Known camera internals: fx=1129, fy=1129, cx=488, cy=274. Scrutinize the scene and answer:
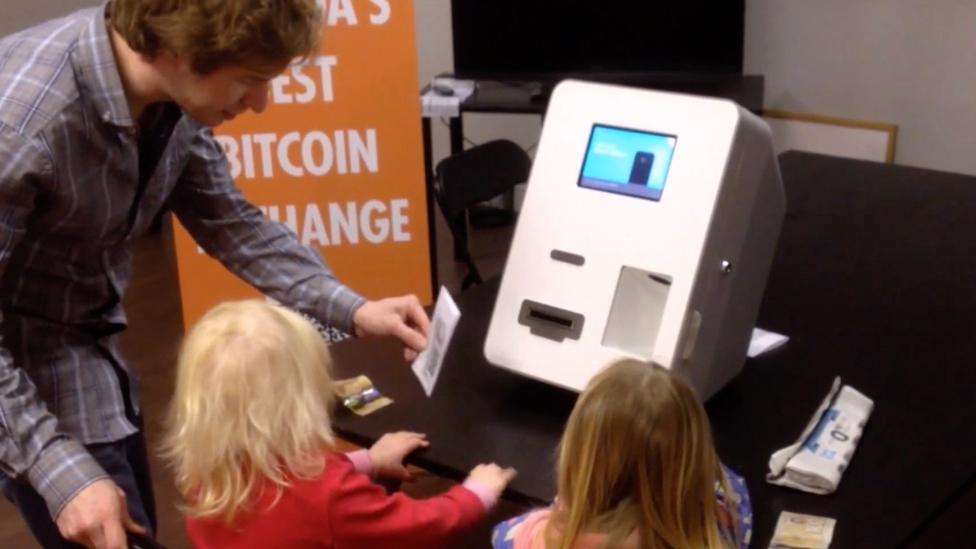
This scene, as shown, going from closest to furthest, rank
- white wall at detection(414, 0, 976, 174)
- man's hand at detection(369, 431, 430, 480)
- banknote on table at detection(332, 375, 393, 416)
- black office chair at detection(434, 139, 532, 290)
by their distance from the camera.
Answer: man's hand at detection(369, 431, 430, 480), banknote on table at detection(332, 375, 393, 416), black office chair at detection(434, 139, 532, 290), white wall at detection(414, 0, 976, 174)

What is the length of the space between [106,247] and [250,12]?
406 mm

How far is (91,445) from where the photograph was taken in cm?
150

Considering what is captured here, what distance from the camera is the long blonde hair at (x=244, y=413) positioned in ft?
4.63

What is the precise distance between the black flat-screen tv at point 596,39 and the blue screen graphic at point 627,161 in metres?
2.45

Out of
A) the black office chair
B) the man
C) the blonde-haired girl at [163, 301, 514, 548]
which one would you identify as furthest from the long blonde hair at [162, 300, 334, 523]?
the black office chair

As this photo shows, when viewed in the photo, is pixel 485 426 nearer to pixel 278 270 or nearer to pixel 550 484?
pixel 550 484

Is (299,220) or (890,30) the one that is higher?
(890,30)

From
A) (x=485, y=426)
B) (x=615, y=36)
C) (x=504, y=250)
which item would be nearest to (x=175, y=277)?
(x=504, y=250)

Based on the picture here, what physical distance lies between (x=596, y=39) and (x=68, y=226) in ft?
9.31

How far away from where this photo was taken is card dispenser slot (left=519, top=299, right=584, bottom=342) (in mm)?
1571

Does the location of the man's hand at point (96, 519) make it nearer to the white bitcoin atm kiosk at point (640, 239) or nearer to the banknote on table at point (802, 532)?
the white bitcoin atm kiosk at point (640, 239)

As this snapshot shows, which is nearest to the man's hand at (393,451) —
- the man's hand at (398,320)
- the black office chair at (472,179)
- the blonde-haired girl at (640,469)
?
the man's hand at (398,320)

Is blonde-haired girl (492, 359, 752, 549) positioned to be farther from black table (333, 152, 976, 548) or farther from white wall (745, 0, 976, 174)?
white wall (745, 0, 976, 174)

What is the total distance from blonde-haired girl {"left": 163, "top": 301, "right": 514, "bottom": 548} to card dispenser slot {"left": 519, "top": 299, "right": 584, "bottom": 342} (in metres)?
0.22
